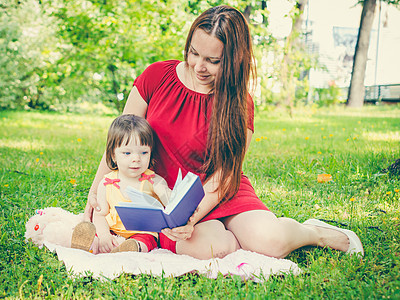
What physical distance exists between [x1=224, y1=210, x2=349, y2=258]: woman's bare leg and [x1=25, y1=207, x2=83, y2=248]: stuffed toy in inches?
38.2

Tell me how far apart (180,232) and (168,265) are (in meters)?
0.19

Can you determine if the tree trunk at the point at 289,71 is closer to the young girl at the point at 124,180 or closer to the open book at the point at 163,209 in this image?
the young girl at the point at 124,180

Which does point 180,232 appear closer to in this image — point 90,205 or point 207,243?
point 207,243

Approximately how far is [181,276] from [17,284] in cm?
79

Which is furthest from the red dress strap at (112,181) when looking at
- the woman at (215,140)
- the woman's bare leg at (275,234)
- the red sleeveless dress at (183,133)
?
the woman's bare leg at (275,234)

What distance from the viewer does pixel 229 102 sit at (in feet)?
7.83

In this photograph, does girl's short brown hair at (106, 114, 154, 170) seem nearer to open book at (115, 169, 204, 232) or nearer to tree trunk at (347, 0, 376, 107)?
open book at (115, 169, 204, 232)

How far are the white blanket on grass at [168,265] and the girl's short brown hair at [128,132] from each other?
0.64 metres

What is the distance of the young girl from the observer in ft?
7.88

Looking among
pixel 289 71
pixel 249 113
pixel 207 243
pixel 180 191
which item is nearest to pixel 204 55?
pixel 249 113

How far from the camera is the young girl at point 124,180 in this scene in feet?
7.88

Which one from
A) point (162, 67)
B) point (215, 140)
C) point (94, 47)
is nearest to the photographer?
point (215, 140)

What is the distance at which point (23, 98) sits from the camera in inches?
461

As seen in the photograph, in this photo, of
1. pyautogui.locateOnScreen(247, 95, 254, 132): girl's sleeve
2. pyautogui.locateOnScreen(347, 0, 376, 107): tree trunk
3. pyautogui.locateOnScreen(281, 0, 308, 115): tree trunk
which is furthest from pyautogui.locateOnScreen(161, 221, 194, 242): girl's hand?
pyautogui.locateOnScreen(347, 0, 376, 107): tree trunk
